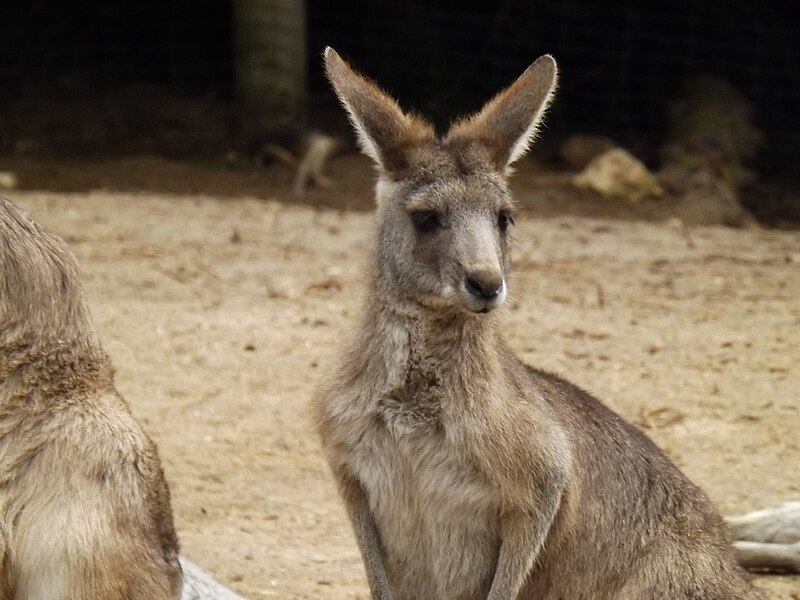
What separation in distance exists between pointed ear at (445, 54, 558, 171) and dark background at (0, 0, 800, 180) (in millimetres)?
9177

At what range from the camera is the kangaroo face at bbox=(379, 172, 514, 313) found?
15.2 ft

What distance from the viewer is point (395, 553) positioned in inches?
193

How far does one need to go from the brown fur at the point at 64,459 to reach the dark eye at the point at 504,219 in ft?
4.94

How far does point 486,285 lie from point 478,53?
34.9 feet

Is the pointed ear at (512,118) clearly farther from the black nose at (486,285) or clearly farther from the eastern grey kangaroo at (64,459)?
the eastern grey kangaroo at (64,459)

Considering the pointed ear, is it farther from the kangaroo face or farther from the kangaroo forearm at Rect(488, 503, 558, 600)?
the kangaroo forearm at Rect(488, 503, 558, 600)

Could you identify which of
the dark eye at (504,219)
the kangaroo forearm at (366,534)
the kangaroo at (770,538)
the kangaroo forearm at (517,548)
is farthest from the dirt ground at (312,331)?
the kangaroo forearm at (517,548)

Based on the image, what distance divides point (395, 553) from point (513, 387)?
720mm

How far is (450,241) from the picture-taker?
4.80m

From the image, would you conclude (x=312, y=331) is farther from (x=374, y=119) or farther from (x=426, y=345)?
(x=426, y=345)

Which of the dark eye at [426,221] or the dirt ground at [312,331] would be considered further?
the dirt ground at [312,331]

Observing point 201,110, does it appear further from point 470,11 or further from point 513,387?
point 513,387

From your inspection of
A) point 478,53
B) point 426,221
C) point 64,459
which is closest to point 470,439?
point 426,221

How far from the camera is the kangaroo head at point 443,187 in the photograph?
475 centimetres
